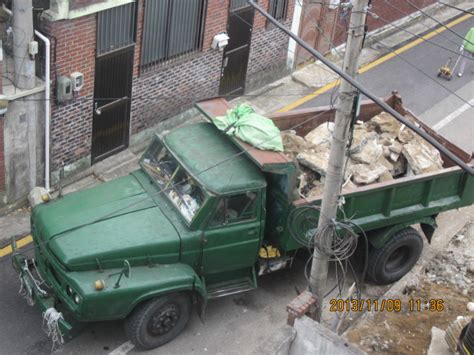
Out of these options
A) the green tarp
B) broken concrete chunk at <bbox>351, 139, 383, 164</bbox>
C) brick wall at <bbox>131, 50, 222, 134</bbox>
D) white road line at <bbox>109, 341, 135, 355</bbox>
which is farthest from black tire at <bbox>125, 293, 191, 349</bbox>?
brick wall at <bbox>131, 50, 222, 134</bbox>

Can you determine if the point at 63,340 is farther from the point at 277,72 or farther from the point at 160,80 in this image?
the point at 277,72

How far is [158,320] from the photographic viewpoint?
899 centimetres

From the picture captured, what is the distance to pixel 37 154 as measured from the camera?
38.0 feet

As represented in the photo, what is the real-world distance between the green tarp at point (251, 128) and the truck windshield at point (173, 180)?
80 centimetres

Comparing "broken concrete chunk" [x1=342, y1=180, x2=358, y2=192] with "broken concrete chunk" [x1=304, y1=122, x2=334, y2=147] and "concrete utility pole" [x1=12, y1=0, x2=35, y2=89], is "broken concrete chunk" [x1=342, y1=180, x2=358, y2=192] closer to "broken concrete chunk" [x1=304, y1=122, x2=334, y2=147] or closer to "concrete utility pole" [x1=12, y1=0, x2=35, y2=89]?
"broken concrete chunk" [x1=304, y1=122, x2=334, y2=147]

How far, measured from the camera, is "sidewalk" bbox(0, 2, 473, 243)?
11.5 m

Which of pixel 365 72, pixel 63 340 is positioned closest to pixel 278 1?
pixel 365 72

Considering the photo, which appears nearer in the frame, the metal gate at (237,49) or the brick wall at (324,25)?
the metal gate at (237,49)

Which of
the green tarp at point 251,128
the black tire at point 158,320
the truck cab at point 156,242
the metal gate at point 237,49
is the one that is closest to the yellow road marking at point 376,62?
the metal gate at point 237,49

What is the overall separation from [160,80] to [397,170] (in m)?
4.54

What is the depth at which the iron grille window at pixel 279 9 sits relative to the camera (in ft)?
49.4

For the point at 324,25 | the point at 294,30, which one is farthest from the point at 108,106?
the point at 324,25
